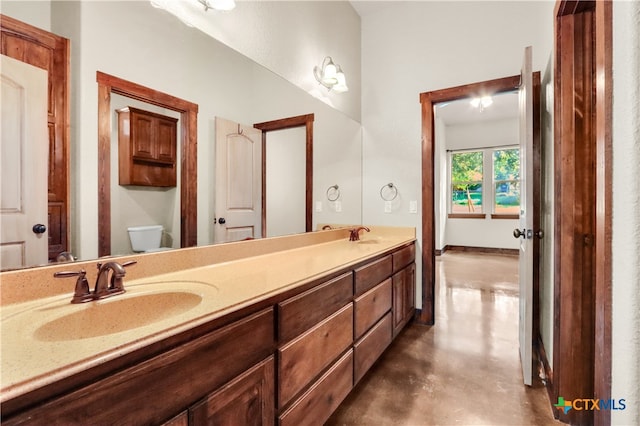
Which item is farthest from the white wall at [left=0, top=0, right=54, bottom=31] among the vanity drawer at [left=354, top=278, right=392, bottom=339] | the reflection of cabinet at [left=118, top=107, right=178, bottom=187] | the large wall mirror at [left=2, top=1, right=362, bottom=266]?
the vanity drawer at [left=354, top=278, right=392, bottom=339]

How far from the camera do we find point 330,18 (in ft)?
8.76

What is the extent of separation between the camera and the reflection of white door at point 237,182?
1575 mm

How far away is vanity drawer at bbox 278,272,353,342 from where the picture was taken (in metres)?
1.08

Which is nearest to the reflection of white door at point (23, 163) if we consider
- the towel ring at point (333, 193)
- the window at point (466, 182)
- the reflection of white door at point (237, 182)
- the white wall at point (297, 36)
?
the reflection of white door at point (237, 182)

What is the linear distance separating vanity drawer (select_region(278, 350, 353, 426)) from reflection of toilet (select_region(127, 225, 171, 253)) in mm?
833

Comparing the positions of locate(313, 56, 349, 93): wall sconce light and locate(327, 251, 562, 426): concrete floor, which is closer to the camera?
locate(327, 251, 562, 426): concrete floor

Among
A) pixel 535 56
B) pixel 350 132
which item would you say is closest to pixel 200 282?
pixel 350 132

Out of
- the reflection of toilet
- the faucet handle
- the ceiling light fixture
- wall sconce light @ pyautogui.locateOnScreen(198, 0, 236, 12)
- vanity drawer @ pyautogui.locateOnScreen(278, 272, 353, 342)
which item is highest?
the ceiling light fixture

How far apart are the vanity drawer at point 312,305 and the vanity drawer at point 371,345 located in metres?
0.36

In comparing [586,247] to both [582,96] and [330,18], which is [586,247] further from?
[330,18]

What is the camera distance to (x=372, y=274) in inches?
72.6

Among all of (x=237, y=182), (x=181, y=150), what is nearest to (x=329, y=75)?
(x=237, y=182)

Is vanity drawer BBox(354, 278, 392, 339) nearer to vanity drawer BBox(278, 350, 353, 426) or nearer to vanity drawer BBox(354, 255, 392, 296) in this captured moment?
vanity drawer BBox(354, 255, 392, 296)

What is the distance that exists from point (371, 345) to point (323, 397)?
0.60 m
